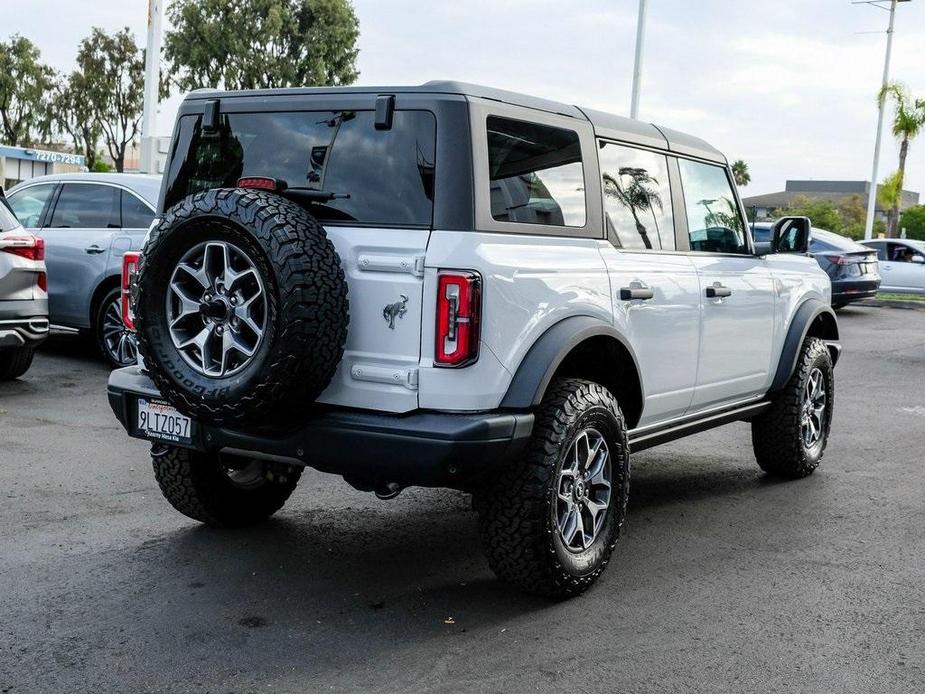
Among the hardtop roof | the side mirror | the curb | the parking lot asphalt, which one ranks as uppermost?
the hardtop roof

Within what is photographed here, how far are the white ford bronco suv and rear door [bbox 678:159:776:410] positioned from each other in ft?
2.13

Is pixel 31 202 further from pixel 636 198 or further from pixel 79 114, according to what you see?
pixel 79 114

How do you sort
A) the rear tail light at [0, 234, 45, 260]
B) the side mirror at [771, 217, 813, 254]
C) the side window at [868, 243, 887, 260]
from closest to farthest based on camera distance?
the side mirror at [771, 217, 813, 254] < the rear tail light at [0, 234, 45, 260] < the side window at [868, 243, 887, 260]

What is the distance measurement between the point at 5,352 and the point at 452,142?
21.2 feet

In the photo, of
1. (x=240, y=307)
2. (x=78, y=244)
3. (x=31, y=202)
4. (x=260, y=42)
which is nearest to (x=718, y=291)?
(x=240, y=307)

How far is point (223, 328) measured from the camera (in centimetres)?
402

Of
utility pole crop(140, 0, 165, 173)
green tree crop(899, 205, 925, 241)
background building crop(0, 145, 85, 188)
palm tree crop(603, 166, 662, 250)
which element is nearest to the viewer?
palm tree crop(603, 166, 662, 250)

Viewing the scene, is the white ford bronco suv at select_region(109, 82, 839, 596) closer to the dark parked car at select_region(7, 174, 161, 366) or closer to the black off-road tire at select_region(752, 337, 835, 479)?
the black off-road tire at select_region(752, 337, 835, 479)

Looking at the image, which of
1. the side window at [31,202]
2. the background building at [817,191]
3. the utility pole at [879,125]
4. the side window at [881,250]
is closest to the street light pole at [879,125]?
the utility pole at [879,125]

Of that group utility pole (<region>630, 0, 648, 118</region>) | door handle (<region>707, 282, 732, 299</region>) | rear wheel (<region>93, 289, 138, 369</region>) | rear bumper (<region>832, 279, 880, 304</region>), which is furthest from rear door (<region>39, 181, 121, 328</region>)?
utility pole (<region>630, 0, 648, 118</region>)

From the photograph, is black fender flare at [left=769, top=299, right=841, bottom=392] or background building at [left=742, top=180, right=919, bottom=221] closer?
black fender flare at [left=769, top=299, right=841, bottom=392]

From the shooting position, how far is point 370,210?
13.6 feet

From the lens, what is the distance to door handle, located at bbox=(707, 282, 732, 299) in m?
5.50

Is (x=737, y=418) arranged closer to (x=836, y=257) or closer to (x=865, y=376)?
(x=865, y=376)
